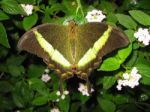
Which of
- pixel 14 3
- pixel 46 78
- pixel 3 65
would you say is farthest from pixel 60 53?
pixel 3 65

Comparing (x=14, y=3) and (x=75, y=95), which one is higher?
(x=14, y=3)

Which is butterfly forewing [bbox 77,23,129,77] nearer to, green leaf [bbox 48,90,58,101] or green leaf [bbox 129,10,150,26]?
green leaf [bbox 129,10,150,26]

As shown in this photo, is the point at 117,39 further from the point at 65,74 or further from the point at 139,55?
the point at 139,55

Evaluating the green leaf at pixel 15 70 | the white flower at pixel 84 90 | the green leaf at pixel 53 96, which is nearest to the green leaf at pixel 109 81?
the white flower at pixel 84 90

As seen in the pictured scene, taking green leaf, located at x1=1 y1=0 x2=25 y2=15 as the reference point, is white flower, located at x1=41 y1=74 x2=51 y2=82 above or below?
below

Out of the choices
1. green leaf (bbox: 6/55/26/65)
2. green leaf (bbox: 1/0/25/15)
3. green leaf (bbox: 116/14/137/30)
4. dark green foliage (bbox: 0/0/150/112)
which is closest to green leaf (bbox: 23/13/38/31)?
dark green foliage (bbox: 0/0/150/112)

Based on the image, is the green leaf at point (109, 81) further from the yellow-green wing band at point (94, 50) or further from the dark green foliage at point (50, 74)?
the yellow-green wing band at point (94, 50)
